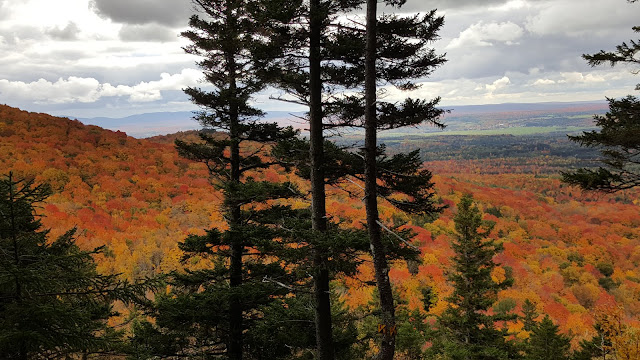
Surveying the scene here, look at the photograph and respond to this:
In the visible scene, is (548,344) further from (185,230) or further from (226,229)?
(185,230)

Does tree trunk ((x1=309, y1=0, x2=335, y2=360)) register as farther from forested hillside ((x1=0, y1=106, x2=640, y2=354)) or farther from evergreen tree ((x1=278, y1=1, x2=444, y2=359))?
forested hillside ((x1=0, y1=106, x2=640, y2=354))

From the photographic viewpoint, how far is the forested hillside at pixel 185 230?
103 ft

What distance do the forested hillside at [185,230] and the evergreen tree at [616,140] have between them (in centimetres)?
1348

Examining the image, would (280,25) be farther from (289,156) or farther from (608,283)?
(608,283)

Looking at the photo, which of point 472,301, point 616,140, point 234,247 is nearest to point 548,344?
point 472,301

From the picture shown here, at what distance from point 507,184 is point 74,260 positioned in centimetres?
17581

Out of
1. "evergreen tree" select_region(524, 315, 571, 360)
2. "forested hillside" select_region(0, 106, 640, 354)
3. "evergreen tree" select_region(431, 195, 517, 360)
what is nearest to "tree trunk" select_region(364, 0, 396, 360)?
"evergreen tree" select_region(431, 195, 517, 360)

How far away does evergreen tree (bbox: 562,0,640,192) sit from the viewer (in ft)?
27.3

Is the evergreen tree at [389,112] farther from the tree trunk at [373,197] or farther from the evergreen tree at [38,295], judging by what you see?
the evergreen tree at [38,295]

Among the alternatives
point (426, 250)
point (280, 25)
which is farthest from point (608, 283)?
point (280, 25)

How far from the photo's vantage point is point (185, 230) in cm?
3553

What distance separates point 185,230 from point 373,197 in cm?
3340

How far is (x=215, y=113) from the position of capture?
10.1m

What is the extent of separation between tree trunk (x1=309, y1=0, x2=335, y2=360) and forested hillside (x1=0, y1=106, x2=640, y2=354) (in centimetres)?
1340
